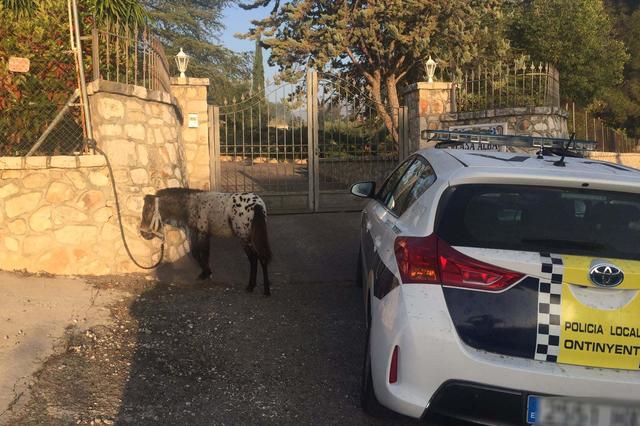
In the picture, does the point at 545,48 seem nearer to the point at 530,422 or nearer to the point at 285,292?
the point at 285,292

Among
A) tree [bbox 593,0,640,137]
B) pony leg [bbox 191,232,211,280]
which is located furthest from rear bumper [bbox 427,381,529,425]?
tree [bbox 593,0,640,137]

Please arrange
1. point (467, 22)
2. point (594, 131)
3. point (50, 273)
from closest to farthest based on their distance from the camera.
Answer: point (50, 273) < point (467, 22) < point (594, 131)

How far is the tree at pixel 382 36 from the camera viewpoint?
49.7 feet

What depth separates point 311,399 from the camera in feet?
12.9

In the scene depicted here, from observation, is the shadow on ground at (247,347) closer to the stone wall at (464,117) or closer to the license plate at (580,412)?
the license plate at (580,412)

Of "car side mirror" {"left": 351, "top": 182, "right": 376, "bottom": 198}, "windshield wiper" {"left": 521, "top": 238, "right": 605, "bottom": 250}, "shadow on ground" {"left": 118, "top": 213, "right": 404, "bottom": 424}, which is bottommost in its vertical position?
"shadow on ground" {"left": 118, "top": 213, "right": 404, "bottom": 424}

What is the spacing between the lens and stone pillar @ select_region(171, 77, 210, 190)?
9.73m

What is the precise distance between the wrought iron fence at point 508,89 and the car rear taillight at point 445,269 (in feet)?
26.1

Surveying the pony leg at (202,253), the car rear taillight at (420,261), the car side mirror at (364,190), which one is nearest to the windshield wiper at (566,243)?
the car rear taillight at (420,261)

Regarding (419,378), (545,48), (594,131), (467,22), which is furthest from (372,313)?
(545,48)

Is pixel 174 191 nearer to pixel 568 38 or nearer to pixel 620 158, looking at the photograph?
pixel 620 158

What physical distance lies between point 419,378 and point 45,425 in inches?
89.6

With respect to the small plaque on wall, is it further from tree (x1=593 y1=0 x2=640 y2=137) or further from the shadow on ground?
tree (x1=593 y1=0 x2=640 y2=137)

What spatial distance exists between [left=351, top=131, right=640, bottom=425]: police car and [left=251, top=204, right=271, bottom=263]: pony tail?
3658 millimetres
